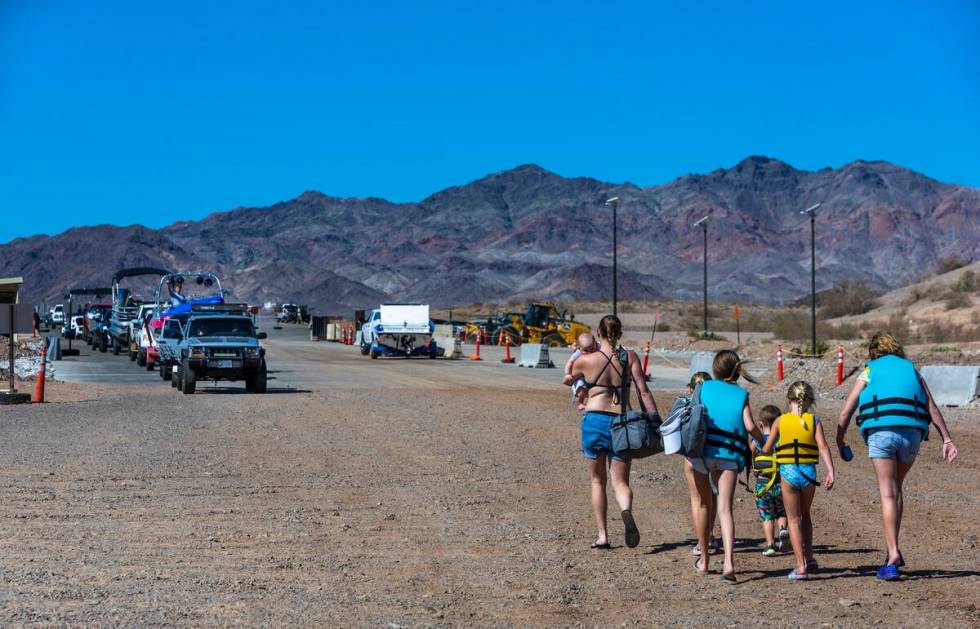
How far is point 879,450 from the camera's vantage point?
8555 millimetres

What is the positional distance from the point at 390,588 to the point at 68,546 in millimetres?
2862

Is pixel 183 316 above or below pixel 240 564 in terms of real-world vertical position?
above

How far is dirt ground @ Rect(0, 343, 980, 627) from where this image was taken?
307 inches

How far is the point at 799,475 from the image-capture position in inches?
340

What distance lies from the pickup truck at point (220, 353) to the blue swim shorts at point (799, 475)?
62.9 feet

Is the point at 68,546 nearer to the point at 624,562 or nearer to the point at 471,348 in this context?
the point at 624,562

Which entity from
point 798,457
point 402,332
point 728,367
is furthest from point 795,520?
point 402,332

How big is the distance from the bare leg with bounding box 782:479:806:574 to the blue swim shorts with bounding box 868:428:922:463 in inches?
22.5

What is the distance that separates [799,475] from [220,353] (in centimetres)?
1937

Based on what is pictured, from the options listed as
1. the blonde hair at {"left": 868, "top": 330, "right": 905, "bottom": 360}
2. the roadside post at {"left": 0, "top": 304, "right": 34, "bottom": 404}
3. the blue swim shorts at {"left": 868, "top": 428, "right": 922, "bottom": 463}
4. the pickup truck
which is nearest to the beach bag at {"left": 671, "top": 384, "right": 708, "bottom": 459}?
the blue swim shorts at {"left": 868, "top": 428, "right": 922, "bottom": 463}

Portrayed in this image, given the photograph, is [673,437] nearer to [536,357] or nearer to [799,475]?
[799,475]

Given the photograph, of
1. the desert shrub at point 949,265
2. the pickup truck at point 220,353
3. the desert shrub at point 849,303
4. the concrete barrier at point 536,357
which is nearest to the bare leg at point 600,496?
the pickup truck at point 220,353

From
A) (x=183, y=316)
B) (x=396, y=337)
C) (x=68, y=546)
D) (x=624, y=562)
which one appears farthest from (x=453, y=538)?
(x=396, y=337)

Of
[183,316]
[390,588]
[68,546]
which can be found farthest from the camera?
[183,316]
